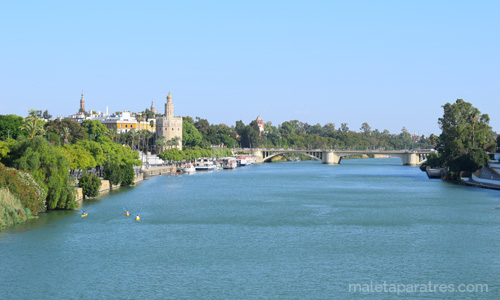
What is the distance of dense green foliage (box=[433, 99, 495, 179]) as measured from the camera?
117m

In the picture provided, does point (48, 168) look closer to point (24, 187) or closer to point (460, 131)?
point (24, 187)

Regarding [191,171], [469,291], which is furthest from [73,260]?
[191,171]

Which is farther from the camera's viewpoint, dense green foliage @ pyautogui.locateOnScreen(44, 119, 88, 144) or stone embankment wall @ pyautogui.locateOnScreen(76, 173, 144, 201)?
dense green foliage @ pyautogui.locateOnScreen(44, 119, 88, 144)

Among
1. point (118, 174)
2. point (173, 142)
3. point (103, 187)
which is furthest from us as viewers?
point (173, 142)

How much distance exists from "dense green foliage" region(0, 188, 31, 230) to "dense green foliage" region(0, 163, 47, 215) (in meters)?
0.60

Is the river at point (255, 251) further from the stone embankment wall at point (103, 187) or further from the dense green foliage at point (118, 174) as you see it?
the dense green foliage at point (118, 174)

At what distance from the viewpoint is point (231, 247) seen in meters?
49.2

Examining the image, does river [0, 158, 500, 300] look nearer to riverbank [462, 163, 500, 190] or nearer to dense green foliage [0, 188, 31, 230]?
dense green foliage [0, 188, 31, 230]

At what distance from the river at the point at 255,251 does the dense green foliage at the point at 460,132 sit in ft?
128

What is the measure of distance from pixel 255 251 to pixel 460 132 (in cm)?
8258

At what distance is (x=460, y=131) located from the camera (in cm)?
11875

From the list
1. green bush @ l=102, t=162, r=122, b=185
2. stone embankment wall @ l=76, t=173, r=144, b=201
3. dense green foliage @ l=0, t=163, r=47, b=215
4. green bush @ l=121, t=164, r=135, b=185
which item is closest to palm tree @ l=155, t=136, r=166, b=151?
stone embankment wall @ l=76, t=173, r=144, b=201

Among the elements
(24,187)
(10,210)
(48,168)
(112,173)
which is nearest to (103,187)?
(112,173)

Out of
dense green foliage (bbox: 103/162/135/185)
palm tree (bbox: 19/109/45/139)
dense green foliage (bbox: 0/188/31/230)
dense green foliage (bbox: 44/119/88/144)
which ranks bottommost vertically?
dense green foliage (bbox: 0/188/31/230)
